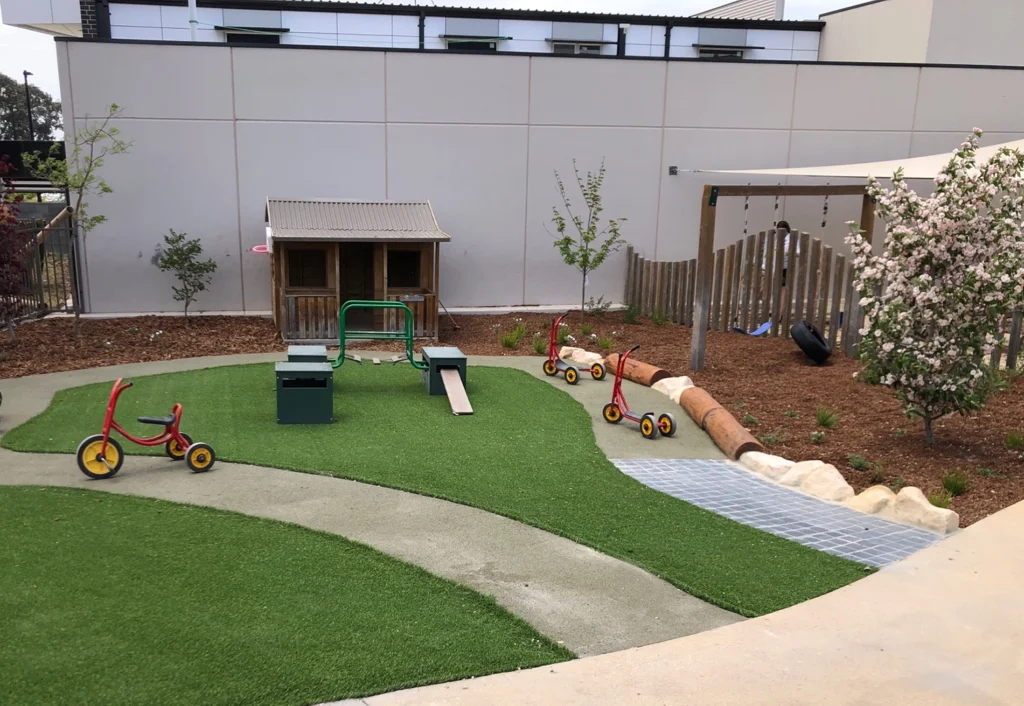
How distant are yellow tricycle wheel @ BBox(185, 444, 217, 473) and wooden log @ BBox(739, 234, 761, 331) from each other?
884 centimetres

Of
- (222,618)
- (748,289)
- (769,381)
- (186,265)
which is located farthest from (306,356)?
(748,289)

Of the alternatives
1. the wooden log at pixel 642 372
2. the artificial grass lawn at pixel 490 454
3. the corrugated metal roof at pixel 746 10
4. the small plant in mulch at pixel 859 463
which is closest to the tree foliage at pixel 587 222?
the wooden log at pixel 642 372

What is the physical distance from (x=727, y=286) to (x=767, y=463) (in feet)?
20.3

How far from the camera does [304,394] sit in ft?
27.0

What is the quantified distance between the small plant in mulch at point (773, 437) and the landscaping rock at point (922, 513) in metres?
1.83

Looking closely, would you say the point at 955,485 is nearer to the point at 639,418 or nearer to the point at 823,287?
the point at 639,418

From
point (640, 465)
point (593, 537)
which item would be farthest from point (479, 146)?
point (593, 537)

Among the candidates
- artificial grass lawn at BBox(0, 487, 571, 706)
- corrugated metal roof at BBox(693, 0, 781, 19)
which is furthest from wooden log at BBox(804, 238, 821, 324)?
corrugated metal roof at BBox(693, 0, 781, 19)

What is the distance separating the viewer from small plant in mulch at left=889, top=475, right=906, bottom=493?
684cm

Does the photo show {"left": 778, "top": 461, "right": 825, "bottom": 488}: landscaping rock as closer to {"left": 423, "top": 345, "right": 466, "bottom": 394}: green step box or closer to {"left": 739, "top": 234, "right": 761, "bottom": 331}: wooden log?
{"left": 423, "top": 345, "right": 466, "bottom": 394}: green step box

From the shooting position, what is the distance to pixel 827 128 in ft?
51.4

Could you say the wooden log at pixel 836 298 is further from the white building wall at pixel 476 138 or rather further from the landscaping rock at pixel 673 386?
the white building wall at pixel 476 138

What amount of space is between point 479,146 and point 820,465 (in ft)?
31.0

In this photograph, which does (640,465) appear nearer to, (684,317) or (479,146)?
(684,317)
